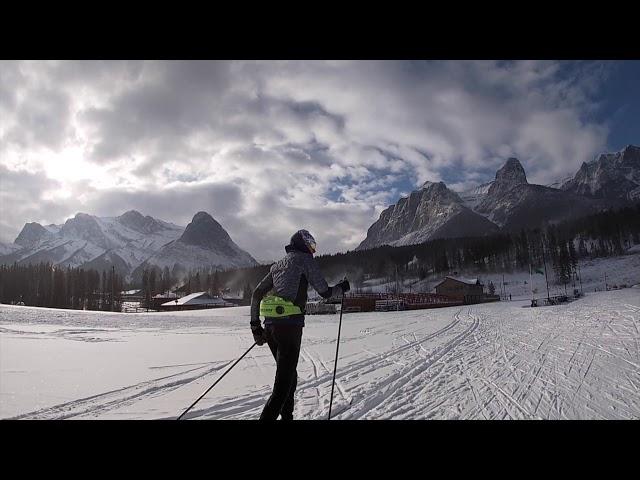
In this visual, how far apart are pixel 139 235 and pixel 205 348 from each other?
19.6m

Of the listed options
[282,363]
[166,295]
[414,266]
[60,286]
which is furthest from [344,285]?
[60,286]

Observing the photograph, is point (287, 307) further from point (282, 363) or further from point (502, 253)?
point (502, 253)

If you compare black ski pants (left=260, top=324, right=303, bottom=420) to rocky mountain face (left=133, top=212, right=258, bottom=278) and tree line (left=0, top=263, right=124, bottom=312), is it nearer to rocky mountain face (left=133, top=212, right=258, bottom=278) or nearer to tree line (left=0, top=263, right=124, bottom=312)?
rocky mountain face (left=133, top=212, right=258, bottom=278)

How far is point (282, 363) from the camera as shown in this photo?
312cm

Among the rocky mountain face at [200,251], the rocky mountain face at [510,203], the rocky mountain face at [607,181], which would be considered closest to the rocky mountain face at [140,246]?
the rocky mountain face at [200,251]

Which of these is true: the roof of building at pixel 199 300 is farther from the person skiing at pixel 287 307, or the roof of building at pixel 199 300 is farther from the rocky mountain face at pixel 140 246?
the person skiing at pixel 287 307

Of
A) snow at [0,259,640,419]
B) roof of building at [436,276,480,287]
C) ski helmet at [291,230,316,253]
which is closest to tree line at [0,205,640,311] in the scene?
roof of building at [436,276,480,287]
